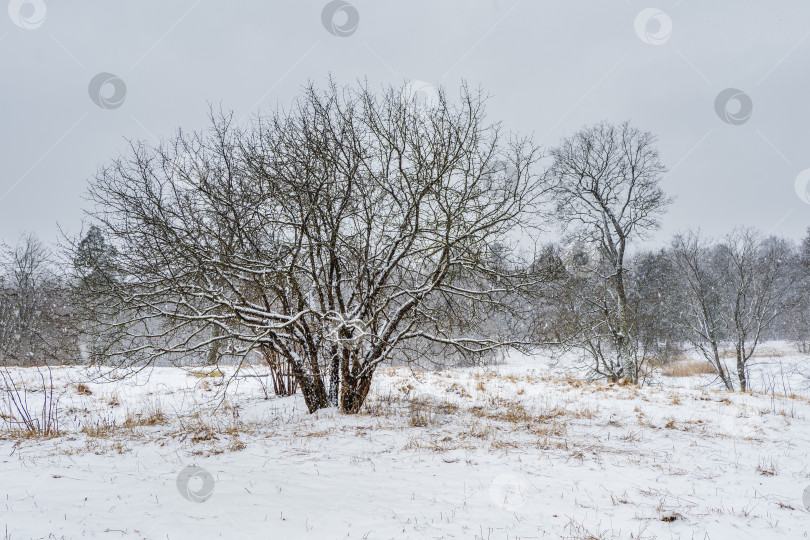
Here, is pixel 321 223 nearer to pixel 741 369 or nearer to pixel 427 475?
pixel 427 475

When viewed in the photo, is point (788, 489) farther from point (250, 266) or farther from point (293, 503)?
point (250, 266)

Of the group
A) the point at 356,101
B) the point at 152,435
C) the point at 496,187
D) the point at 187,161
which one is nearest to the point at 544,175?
the point at 496,187

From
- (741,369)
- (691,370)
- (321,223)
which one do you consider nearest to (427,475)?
(321,223)

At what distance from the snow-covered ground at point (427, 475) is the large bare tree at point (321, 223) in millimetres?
1488

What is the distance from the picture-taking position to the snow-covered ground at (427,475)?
3.12 meters

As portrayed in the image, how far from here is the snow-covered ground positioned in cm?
312

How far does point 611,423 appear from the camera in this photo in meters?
6.82

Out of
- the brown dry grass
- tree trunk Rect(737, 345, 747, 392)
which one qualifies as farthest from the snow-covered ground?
the brown dry grass

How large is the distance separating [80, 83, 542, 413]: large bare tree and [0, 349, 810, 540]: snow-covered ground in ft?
4.88

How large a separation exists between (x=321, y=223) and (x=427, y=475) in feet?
17.2

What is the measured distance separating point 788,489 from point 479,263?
4.90 metres

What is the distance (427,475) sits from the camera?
4258mm

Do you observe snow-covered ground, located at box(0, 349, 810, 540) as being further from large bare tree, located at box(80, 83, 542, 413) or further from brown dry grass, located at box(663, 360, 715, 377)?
brown dry grass, located at box(663, 360, 715, 377)

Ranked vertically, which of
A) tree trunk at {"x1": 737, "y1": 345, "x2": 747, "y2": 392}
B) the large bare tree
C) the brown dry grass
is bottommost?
the brown dry grass
